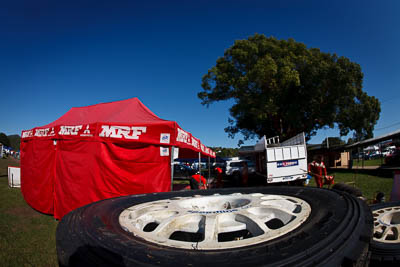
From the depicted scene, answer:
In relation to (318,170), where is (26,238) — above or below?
below

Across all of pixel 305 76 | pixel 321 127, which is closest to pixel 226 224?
pixel 305 76

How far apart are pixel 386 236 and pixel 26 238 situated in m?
5.31

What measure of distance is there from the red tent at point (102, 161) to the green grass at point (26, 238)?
1.76 feet

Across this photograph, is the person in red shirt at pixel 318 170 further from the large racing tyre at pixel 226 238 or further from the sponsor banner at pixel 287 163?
the large racing tyre at pixel 226 238

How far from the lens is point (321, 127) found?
21.7 metres

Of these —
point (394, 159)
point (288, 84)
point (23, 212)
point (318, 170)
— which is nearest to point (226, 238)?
point (23, 212)

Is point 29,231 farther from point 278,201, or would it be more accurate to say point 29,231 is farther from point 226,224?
point 278,201

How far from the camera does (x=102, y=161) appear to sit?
5082mm

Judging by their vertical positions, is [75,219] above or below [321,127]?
below

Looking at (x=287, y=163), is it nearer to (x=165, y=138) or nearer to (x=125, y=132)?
(x=165, y=138)

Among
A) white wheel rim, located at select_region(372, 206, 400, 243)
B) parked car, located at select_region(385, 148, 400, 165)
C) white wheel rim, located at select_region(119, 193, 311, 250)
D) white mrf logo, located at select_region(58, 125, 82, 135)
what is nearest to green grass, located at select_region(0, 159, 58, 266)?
white wheel rim, located at select_region(119, 193, 311, 250)

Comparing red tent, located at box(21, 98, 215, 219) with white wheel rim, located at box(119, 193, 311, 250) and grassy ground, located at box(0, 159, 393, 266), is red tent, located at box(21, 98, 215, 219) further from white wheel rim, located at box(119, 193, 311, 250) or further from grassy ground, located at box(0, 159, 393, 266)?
white wheel rim, located at box(119, 193, 311, 250)

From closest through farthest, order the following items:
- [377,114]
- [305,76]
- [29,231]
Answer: [29,231] → [305,76] → [377,114]

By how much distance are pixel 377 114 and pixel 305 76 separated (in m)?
13.7
